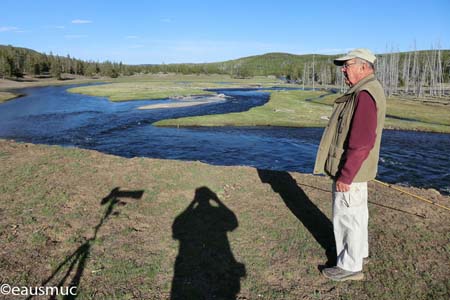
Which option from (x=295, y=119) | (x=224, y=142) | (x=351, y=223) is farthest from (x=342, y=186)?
(x=295, y=119)

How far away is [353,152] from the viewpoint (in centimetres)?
550

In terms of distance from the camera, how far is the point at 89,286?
633 cm

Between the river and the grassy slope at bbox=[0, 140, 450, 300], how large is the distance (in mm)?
11372

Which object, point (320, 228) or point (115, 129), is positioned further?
point (115, 129)

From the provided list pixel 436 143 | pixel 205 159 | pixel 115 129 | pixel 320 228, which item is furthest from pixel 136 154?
pixel 436 143

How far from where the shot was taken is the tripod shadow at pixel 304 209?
26.4ft

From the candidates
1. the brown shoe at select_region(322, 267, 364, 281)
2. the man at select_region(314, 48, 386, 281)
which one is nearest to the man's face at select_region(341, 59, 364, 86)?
the man at select_region(314, 48, 386, 281)

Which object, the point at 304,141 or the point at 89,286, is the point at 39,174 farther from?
the point at 304,141

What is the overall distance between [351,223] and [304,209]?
160 inches

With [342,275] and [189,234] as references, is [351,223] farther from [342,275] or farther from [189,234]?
[189,234]

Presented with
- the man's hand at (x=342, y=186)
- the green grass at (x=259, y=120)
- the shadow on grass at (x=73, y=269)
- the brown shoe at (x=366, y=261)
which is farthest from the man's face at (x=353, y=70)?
the green grass at (x=259, y=120)

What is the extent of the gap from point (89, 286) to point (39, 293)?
0.86 metres

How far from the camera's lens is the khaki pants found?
237 inches

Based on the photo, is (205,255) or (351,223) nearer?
(351,223)
